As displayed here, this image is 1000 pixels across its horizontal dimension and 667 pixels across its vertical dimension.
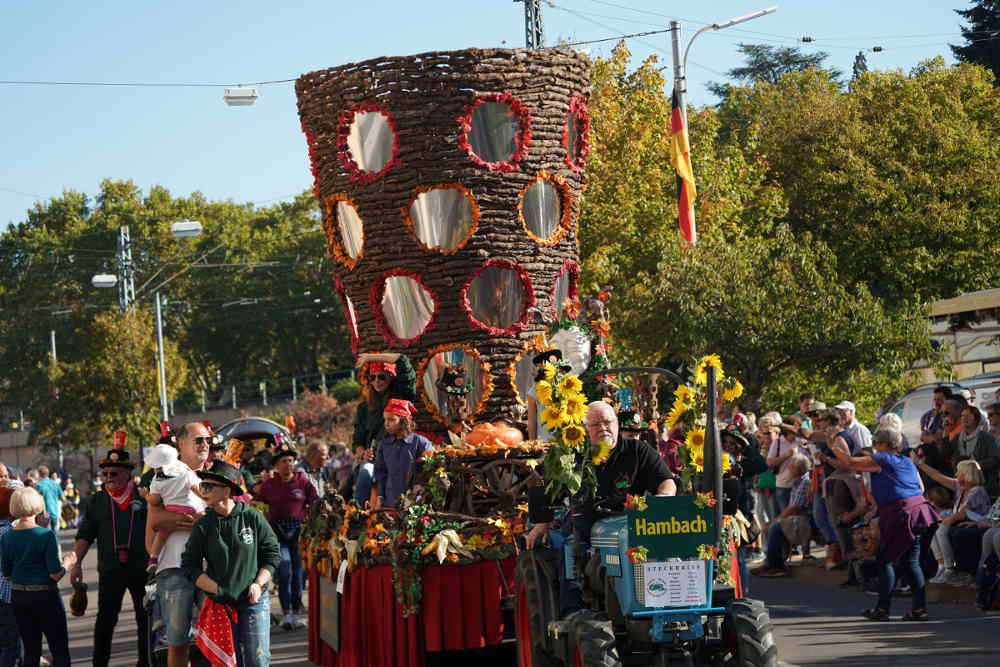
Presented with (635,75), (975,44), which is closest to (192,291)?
(975,44)

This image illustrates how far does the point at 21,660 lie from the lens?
13.3 m

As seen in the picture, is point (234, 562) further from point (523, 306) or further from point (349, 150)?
point (349, 150)

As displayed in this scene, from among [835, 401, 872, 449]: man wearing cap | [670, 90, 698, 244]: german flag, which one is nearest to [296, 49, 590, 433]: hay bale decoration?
[835, 401, 872, 449]: man wearing cap

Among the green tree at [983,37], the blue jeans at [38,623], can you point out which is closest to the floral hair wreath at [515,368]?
the blue jeans at [38,623]

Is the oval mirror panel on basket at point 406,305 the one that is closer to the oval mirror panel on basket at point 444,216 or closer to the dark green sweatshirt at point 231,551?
the oval mirror panel on basket at point 444,216

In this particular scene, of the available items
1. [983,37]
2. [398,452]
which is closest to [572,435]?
[398,452]

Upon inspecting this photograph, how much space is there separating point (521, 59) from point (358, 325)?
3.57 metres

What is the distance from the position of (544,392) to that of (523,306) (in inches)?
277

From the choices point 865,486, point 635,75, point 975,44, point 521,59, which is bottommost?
point 865,486

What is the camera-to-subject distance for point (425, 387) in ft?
53.5

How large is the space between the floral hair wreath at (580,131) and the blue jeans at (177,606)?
808cm

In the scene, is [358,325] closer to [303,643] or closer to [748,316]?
[303,643]

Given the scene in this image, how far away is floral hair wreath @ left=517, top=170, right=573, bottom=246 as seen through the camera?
643 inches

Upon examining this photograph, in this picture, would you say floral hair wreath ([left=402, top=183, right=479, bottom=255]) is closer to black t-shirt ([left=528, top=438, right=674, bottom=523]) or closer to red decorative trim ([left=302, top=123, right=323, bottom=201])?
red decorative trim ([left=302, top=123, right=323, bottom=201])
